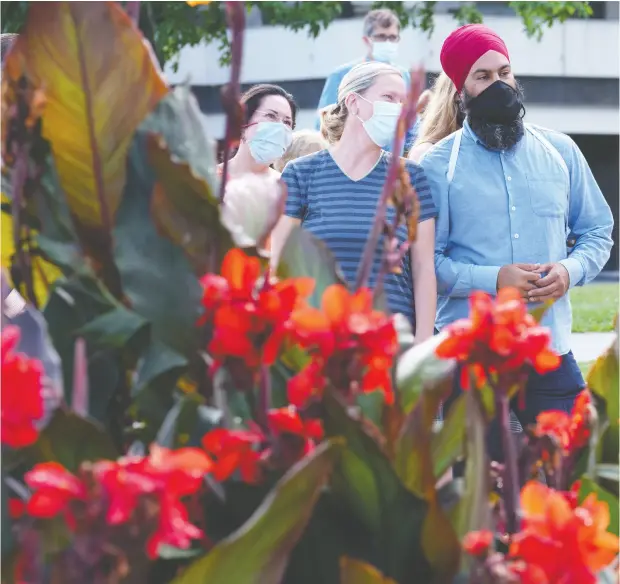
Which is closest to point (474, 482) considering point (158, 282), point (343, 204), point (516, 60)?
point (158, 282)

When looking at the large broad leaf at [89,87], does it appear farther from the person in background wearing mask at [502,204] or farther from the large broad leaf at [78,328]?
the person in background wearing mask at [502,204]

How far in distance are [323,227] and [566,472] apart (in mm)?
1987

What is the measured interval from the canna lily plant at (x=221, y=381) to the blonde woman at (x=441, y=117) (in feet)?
8.84

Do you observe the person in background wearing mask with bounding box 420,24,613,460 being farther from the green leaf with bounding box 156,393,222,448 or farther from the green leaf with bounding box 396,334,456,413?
the green leaf with bounding box 156,393,222,448

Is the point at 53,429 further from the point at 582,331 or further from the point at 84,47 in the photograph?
the point at 582,331

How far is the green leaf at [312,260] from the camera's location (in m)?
0.87

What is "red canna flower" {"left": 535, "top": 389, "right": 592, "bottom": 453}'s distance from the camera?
858 millimetres

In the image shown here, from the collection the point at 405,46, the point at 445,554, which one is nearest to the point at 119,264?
the point at 445,554

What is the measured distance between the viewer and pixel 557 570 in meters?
0.63

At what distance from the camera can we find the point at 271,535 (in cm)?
65

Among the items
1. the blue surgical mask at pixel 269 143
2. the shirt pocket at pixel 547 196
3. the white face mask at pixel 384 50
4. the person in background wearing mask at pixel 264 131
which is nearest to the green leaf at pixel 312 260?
the person in background wearing mask at pixel 264 131

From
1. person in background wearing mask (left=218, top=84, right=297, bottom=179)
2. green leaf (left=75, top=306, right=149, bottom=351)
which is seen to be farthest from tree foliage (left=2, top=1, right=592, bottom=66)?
green leaf (left=75, top=306, right=149, bottom=351)

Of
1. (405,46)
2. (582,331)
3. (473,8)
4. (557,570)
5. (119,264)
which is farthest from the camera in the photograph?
(405,46)

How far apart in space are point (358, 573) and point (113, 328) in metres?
0.25
